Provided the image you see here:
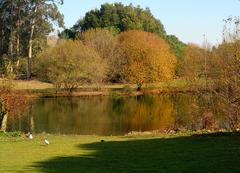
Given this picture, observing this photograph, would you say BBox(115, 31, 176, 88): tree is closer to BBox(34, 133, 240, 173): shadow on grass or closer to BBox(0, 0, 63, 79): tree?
BBox(0, 0, 63, 79): tree

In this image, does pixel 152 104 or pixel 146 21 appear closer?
pixel 152 104

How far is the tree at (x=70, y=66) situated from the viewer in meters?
66.7

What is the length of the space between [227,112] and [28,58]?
5365cm

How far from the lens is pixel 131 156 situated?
625 inches

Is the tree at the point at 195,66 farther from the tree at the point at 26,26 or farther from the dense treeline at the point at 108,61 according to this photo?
the tree at the point at 26,26

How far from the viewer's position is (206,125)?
26391mm

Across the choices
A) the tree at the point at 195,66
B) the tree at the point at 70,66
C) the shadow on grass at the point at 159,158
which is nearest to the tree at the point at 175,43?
the tree at the point at 70,66

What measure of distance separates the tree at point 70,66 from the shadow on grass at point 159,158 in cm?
4717

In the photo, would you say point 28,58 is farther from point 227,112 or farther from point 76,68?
point 227,112

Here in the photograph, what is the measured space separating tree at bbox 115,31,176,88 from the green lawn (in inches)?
2048

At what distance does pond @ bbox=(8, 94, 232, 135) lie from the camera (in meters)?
26.8

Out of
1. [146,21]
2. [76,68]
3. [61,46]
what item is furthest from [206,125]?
[146,21]

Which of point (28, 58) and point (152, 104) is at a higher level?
point (28, 58)

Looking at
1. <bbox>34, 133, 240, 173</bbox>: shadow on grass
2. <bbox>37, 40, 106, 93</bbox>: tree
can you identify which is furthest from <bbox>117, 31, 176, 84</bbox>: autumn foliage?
<bbox>34, 133, 240, 173</bbox>: shadow on grass
